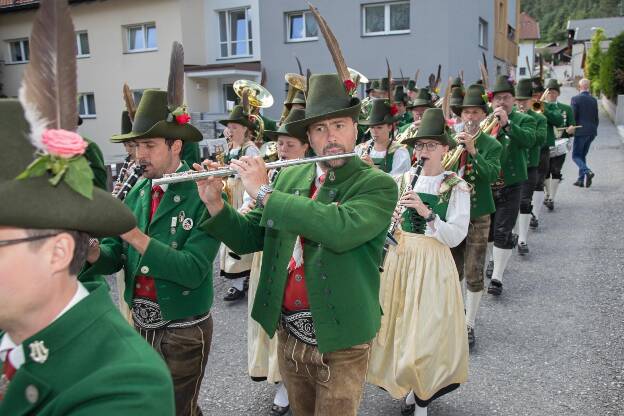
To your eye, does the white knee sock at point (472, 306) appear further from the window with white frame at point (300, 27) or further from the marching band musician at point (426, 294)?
the window with white frame at point (300, 27)

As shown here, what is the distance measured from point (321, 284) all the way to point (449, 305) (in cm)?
169

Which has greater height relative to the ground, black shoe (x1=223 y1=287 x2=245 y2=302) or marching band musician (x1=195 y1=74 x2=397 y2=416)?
marching band musician (x1=195 y1=74 x2=397 y2=416)

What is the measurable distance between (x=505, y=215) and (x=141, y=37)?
2136cm

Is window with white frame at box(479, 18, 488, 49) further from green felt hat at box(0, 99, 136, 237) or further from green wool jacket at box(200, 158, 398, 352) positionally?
green felt hat at box(0, 99, 136, 237)

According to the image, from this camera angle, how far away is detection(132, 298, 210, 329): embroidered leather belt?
9.72 ft

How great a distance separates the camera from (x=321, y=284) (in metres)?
2.61

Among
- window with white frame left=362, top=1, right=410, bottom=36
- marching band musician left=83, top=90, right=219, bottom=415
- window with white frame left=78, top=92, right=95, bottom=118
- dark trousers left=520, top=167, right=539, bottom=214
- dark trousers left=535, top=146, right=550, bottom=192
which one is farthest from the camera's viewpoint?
window with white frame left=78, top=92, right=95, bottom=118

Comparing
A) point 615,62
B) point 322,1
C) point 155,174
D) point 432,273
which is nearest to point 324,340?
point 155,174

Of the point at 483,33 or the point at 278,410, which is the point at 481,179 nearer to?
the point at 278,410

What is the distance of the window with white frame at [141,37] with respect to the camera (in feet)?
76.8

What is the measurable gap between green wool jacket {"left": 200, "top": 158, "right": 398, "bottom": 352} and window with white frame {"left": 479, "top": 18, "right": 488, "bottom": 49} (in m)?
23.5

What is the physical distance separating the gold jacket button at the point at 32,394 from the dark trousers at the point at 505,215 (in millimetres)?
5684

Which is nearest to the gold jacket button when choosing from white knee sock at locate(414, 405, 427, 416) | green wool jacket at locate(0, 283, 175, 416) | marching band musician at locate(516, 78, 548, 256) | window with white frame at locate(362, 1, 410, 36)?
green wool jacket at locate(0, 283, 175, 416)

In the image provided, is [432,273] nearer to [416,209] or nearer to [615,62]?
[416,209]
